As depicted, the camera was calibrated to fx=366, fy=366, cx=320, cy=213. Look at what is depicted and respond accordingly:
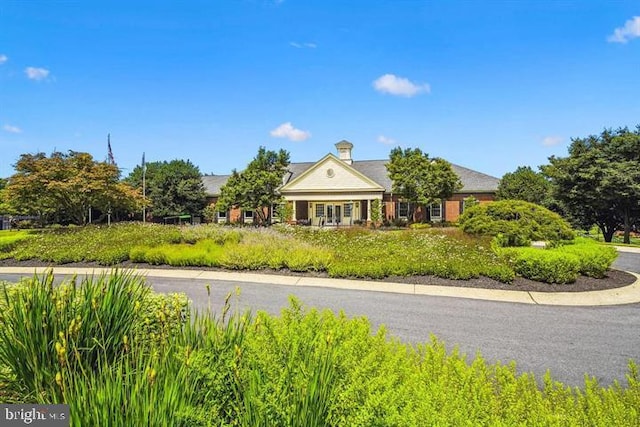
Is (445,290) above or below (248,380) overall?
below

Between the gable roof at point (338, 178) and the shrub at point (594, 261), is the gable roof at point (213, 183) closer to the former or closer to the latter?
the gable roof at point (338, 178)

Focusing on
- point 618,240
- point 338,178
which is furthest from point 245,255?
point 618,240

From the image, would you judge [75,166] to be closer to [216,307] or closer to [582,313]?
[216,307]

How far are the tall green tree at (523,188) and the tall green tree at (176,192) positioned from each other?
32.0 m

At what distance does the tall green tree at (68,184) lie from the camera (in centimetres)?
2117

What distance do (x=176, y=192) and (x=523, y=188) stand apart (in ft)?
119

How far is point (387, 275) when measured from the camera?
39.5 feet

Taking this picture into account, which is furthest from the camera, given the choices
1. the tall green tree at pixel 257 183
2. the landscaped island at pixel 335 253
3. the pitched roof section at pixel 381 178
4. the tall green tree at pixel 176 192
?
the tall green tree at pixel 176 192

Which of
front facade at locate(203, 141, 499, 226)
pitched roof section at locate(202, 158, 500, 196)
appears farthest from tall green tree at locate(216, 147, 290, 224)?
pitched roof section at locate(202, 158, 500, 196)

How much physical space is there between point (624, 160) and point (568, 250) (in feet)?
69.6

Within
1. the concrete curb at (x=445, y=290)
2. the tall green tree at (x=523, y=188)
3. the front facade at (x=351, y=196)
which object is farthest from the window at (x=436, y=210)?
the concrete curb at (x=445, y=290)

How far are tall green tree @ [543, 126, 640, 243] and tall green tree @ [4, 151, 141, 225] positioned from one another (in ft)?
109

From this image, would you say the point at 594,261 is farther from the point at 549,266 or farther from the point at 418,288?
the point at 418,288

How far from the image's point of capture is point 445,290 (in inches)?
410
